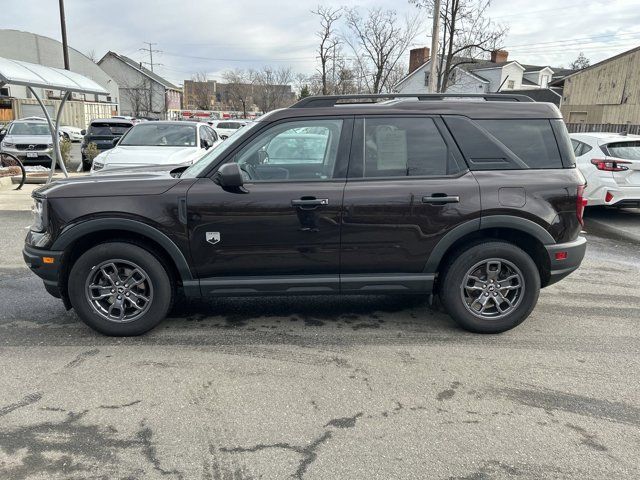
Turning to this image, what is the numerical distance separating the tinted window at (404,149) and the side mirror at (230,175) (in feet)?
3.35

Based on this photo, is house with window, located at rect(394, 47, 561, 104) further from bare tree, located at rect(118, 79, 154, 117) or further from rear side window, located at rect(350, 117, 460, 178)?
rear side window, located at rect(350, 117, 460, 178)

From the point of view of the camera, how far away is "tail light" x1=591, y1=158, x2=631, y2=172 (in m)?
8.37

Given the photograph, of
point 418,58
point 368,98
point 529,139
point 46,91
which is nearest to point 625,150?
point 529,139

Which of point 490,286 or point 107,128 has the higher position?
point 107,128

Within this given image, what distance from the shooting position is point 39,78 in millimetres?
9508

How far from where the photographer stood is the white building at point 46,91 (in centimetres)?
3316

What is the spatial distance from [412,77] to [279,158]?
45.8 meters

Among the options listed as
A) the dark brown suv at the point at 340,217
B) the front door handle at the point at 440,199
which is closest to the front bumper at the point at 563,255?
the dark brown suv at the point at 340,217

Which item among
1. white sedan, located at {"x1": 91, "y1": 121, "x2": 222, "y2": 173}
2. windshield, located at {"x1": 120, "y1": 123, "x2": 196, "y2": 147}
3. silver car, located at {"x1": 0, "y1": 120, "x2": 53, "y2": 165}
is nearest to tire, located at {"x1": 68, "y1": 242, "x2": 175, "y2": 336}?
white sedan, located at {"x1": 91, "y1": 121, "x2": 222, "y2": 173}

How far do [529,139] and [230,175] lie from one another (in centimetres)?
248

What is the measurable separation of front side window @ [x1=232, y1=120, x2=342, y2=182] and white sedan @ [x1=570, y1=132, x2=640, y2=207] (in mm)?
6616

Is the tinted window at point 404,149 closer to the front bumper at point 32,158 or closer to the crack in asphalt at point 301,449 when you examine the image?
the crack in asphalt at point 301,449

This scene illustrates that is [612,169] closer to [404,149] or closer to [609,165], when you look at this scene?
[609,165]

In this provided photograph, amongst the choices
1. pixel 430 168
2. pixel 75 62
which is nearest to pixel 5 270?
pixel 430 168
